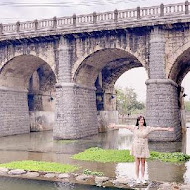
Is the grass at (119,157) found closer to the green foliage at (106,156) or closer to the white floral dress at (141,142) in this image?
the green foliage at (106,156)

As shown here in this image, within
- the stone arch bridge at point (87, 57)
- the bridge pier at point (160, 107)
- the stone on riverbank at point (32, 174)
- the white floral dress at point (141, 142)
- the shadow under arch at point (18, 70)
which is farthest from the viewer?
the shadow under arch at point (18, 70)

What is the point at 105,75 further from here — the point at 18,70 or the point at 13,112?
the point at 13,112

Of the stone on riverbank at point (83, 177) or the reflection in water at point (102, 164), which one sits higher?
the stone on riverbank at point (83, 177)

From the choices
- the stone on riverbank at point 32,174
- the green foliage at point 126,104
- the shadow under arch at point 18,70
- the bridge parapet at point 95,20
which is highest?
the bridge parapet at point 95,20

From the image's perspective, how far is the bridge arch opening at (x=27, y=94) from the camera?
25.5m

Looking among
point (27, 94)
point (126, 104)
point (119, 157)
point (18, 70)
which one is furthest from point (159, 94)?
point (126, 104)

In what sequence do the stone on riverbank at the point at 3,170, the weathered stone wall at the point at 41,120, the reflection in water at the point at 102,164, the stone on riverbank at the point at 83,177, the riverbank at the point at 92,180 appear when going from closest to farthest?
the riverbank at the point at 92,180
the stone on riverbank at the point at 83,177
the reflection in water at the point at 102,164
the stone on riverbank at the point at 3,170
the weathered stone wall at the point at 41,120

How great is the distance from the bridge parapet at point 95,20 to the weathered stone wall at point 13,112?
4.97 m

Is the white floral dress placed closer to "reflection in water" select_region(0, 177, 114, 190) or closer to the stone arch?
"reflection in water" select_region(0, 177, 114, 190)

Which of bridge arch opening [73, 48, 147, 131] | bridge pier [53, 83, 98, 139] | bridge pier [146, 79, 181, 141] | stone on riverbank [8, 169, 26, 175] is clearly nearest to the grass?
stone on riverbank [8, 169, 26, 175]

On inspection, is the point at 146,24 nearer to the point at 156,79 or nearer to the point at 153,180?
A: the point at 156,79

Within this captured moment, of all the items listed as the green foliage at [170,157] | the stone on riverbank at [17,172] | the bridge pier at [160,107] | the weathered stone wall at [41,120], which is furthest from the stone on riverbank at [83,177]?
the weathered stone wall at [41,120]

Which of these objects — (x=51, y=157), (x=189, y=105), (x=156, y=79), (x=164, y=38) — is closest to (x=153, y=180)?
(x=51, y=157)

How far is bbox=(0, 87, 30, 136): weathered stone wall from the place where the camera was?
25.2 m
